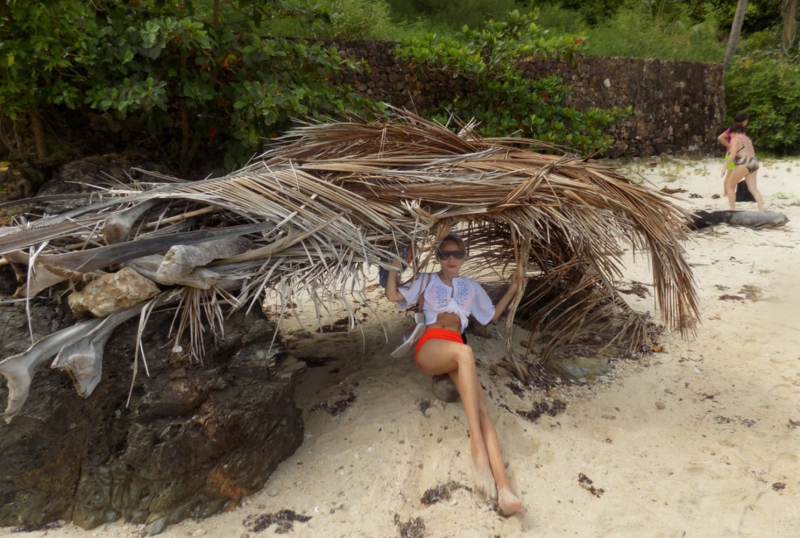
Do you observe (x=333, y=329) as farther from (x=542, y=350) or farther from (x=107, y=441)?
(x=107, y=441)

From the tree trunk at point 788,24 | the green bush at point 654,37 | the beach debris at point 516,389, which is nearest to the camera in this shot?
the beach debris at point 516,389

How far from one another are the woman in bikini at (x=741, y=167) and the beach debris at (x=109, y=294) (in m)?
7.46

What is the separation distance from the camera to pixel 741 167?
6984 mm

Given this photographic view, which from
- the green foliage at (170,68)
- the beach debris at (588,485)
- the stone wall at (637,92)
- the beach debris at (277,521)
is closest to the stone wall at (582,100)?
the stone wall at (637,92)

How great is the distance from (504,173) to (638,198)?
80cm

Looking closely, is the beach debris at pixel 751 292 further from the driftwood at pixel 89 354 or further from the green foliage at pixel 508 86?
the driftwood at pixel 89 354

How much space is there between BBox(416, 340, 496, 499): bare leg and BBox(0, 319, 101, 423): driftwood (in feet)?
5.40

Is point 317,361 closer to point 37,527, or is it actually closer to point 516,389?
point 516,389

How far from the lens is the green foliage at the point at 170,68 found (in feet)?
11.9

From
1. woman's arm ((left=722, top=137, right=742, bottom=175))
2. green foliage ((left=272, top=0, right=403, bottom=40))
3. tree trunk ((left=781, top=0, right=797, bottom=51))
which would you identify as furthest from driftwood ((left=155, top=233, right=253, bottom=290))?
tree trunk ((left=781, top=0, right=797, bottom=51))

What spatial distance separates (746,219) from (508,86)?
3.34m

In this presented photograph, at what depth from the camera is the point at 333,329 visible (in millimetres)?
4078

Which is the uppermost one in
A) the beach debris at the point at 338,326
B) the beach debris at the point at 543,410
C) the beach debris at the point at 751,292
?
the beach debris at the point at 751,292

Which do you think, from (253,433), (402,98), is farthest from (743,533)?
(402,98)
